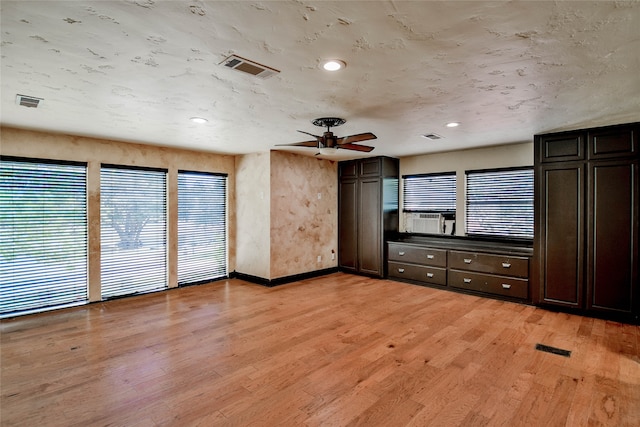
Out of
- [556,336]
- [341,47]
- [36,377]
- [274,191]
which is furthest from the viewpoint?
[274,191]

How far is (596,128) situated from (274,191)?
464 cm

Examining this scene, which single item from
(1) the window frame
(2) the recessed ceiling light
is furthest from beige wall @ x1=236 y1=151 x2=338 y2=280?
(2) the recessed ceiling light

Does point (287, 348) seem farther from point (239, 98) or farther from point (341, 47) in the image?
point (341, 47)

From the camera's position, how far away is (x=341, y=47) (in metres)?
2.08

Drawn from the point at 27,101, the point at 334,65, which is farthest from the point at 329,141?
the point at 27,101

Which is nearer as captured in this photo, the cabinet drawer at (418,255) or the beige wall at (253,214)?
the cabinet drawer at (418,255)

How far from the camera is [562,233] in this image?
438cm

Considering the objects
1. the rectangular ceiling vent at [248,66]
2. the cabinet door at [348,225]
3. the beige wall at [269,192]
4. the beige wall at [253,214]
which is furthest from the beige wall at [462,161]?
the rectangular ceiling vent at [248,66]

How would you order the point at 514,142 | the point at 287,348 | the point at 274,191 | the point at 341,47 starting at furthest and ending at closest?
the point at 274,191 → the point at 514,142 → the point at 287,348 → the point at 341,47

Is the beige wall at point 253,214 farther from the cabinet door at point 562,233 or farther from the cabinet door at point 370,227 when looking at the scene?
the cabinet door at point 562,233

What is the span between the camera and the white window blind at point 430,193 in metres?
6.03

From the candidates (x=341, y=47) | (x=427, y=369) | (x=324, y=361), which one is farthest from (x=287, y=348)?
(x=341, y=47)

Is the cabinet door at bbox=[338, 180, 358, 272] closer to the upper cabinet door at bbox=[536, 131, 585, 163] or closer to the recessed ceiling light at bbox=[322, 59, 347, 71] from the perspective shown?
the upper cabinet door at bbox=[536, 131, 585, 163]

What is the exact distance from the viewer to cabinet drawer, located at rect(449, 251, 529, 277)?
4.76 meters
